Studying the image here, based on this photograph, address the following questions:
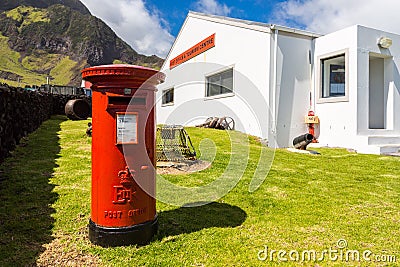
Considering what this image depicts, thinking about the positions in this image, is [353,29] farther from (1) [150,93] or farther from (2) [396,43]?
(1) [150,93]

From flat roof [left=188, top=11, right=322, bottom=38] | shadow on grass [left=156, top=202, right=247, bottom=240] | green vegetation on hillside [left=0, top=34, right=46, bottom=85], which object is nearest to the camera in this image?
shadow on grass [left=156, top=202, right=247, bottom=240]

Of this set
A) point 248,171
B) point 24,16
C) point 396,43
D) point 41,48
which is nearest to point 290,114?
point 396,43

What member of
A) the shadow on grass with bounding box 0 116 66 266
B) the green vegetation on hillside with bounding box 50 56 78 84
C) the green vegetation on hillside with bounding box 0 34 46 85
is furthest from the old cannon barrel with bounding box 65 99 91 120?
the green vegetation on hillside with bounding box 50 56 78 84

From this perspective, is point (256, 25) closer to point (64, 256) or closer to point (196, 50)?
point (196, 50)

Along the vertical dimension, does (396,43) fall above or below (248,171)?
above

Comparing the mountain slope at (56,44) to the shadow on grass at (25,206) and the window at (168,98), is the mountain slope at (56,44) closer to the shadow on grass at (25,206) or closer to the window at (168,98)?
the window at (168,98)

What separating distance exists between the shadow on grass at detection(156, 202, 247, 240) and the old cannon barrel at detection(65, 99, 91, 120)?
511 inches

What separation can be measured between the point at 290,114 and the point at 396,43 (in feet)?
15.1

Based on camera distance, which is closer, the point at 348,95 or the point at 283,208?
the point at 283,208

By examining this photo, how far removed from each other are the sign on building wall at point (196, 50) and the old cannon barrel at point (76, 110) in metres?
6.20

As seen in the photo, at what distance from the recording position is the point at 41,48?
145250 mm

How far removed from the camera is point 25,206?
3652 millimetres

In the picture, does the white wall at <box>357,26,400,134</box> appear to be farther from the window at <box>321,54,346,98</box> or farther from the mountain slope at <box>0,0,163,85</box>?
the mountain slope at <box>0,0,163,85</box>

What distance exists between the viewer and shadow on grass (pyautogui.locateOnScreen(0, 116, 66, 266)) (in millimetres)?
2693
